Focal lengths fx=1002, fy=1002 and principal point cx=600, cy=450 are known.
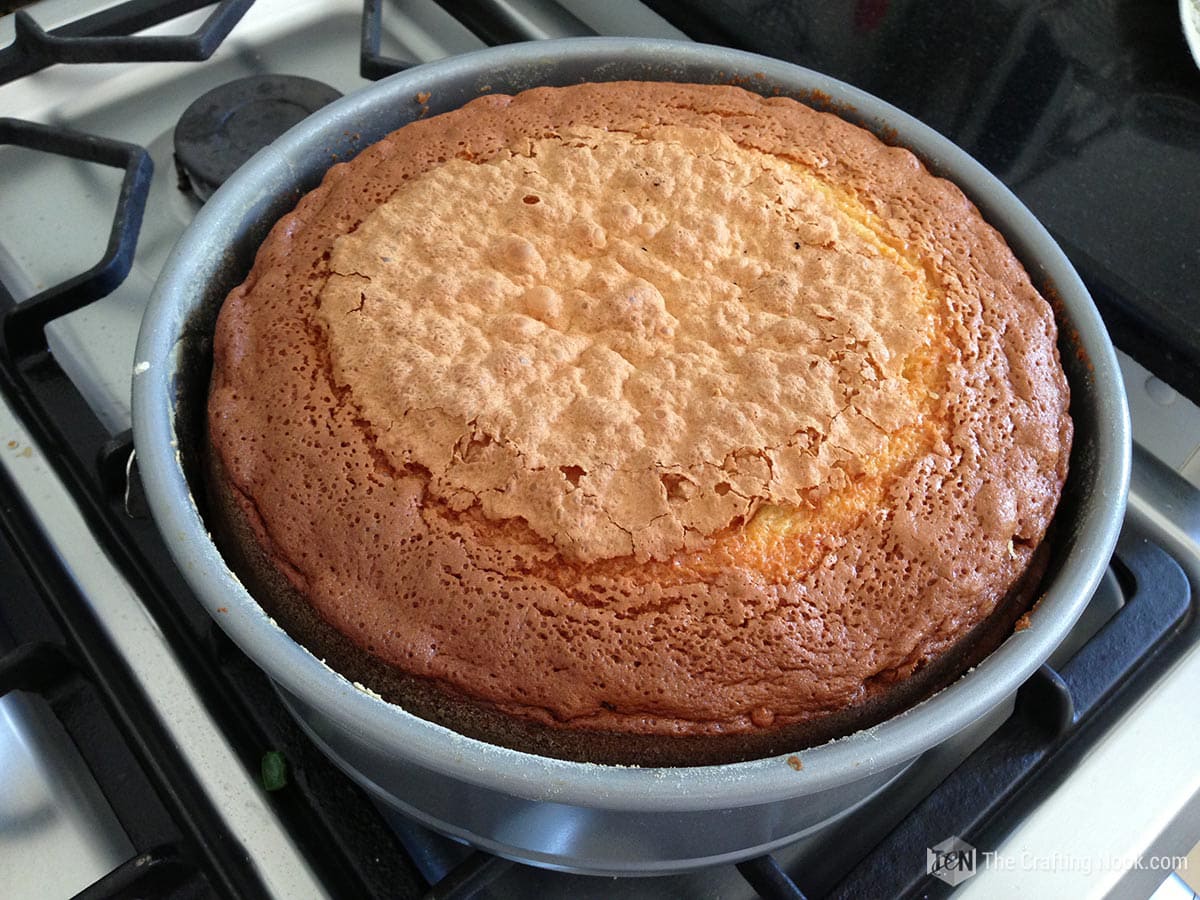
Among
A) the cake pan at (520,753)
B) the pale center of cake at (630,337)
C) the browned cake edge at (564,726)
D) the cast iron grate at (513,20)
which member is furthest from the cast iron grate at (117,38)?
the browned cake edge at (564,726)

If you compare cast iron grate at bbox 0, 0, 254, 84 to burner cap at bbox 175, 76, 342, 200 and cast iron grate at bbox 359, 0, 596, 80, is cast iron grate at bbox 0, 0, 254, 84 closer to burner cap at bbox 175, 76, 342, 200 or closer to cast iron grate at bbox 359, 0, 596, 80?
burner cap at bbox 175, 76, 342, 200

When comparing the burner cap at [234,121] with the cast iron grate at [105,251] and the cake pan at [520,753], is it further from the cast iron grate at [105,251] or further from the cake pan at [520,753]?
the cake pan at [520,753]

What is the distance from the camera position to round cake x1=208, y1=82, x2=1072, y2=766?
0.62 metres

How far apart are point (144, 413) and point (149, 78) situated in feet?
2.20

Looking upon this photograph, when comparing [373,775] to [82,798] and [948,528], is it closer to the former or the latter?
[82,798]

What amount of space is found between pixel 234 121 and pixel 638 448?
2.26ft

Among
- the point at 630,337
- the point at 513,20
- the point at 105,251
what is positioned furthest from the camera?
the point at 513,20

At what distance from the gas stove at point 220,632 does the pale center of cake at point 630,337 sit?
10.8 inches

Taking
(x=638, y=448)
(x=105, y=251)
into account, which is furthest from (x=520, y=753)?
(x=105, y=251)

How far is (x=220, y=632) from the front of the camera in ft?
2.59

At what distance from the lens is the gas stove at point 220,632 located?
75 cm

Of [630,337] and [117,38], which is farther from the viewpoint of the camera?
[117,38]

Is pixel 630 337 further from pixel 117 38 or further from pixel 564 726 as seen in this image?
pixel 117 38

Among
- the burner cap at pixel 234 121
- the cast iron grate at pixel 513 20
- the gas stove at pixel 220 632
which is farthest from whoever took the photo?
the cast iron grate at pixel 513 20
